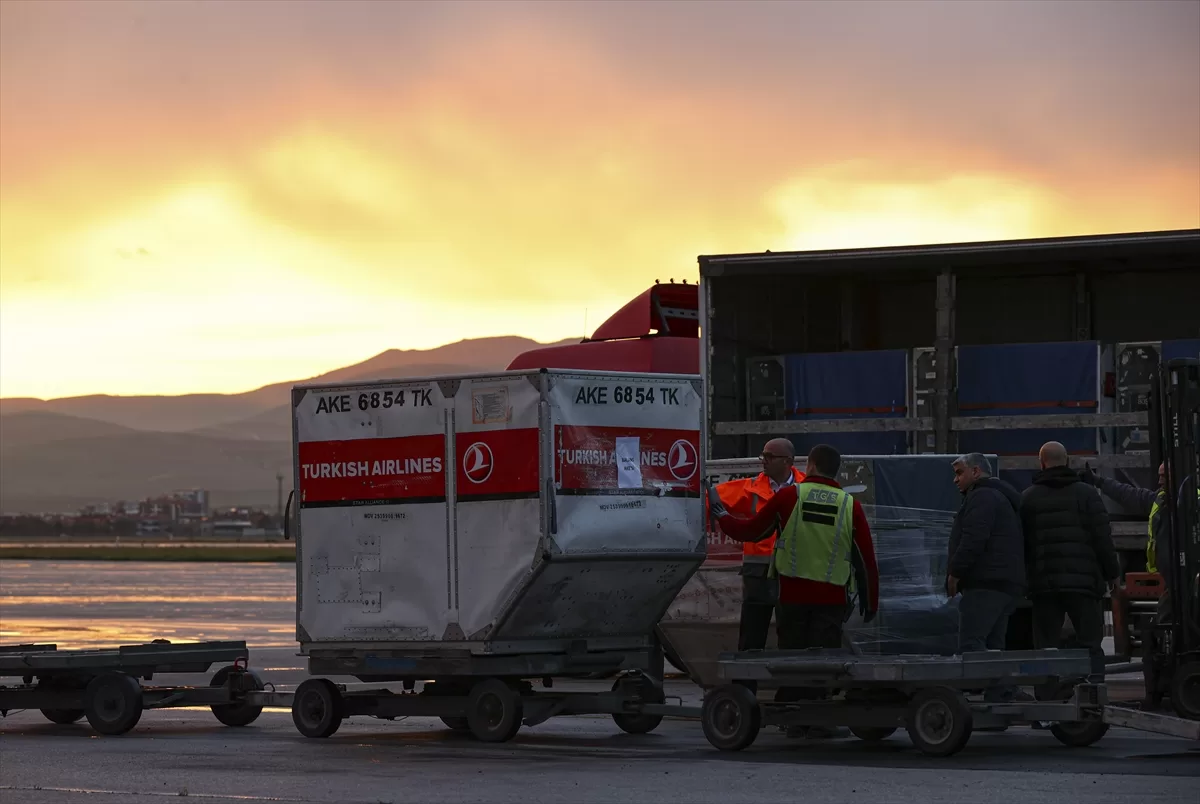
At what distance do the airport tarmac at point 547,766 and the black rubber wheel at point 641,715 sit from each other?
0.09 metres

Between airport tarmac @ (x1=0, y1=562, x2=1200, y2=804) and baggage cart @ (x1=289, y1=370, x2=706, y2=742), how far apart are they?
0.44 meters

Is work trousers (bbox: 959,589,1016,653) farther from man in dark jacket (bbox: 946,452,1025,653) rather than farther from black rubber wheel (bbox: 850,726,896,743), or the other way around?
black rubber wheel (bbox: 850,726,896,743)

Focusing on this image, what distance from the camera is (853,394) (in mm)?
16094

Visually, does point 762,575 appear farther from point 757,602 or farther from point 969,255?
point 969,255

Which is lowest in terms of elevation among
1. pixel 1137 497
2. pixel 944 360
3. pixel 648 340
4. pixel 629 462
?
pixel 1137 497

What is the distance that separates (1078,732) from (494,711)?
3.46m

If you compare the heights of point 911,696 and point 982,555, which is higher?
point 982,555

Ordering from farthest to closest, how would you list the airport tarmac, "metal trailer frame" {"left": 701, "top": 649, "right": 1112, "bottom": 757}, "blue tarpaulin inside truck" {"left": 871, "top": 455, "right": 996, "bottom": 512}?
"blue tarpaulin inside truck" {"left": 871, "top": 455, "right": 996, "bottom": 512}
"metal trailer frame" {"left": 701, "top": 649, "right": 1112, "bottom": 757}
the airport tarmac

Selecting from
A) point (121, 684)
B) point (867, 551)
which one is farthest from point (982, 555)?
point (121, 684)

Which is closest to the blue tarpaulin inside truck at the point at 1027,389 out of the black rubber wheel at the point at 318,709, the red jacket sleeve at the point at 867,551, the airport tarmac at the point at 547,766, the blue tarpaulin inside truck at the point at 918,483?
the blue tarpaulin inside truck at the point at 918,483

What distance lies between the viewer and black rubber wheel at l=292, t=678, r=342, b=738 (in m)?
12.7

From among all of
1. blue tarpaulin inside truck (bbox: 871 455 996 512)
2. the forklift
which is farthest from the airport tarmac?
blue tarpaulin inside truck (bbox: 871 455 996 512)

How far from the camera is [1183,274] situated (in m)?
16.4

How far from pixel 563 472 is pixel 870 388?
471 cm
